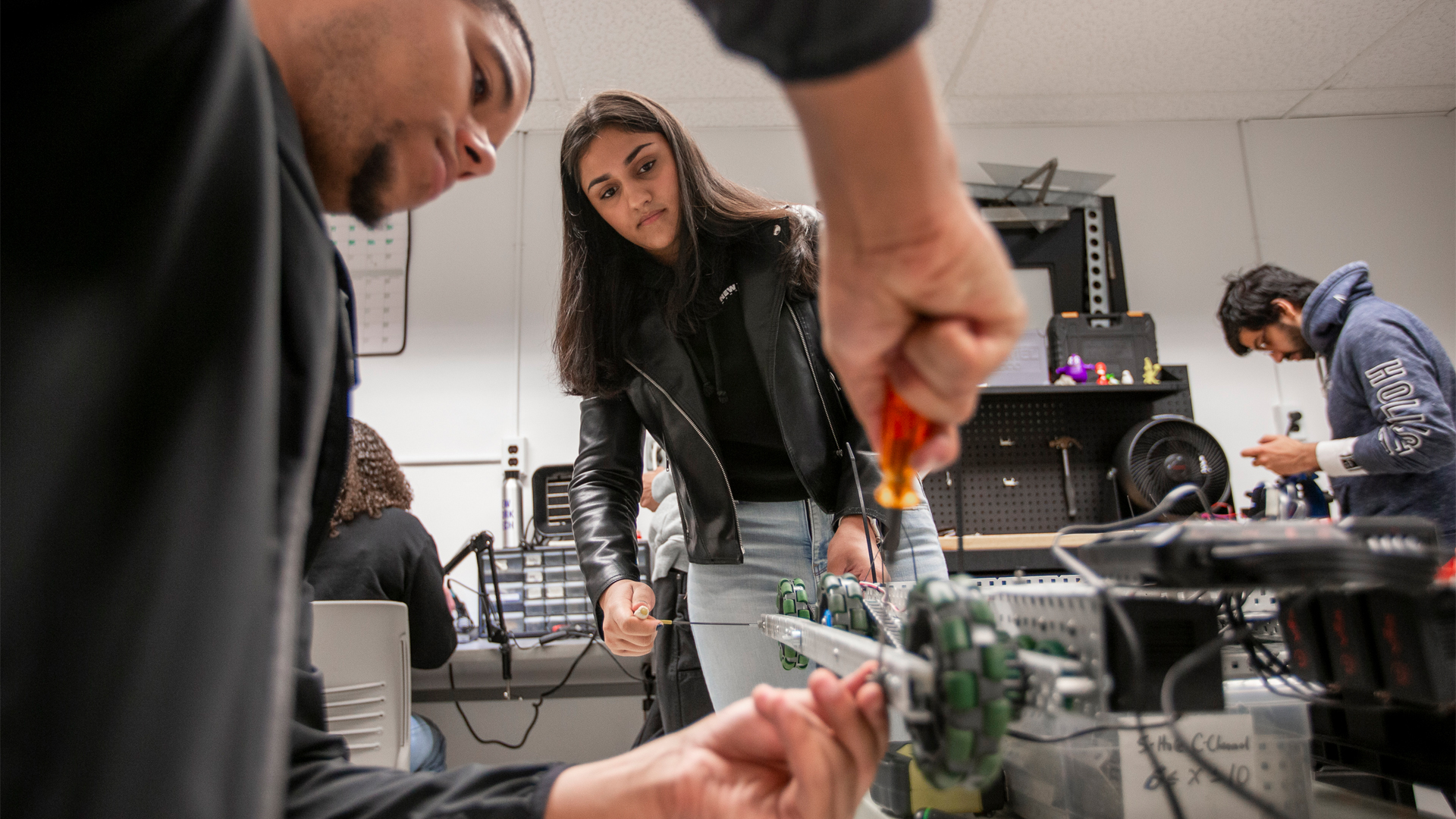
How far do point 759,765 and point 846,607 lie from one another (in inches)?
12.3

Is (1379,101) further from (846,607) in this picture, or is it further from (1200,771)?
(846,607)

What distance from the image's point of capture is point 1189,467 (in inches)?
111

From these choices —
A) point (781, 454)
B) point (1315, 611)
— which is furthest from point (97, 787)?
point (781, 454)

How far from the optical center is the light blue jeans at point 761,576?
1.21 metres

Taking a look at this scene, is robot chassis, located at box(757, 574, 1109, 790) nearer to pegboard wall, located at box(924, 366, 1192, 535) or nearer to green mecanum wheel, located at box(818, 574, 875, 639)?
green mecanum wheel, located at box(818, 574, 875, 639)

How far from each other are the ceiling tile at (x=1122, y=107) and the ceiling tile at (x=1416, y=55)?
247 mm

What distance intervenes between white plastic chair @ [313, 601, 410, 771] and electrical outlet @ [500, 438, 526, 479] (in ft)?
5.30

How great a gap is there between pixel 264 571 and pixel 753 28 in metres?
0.35

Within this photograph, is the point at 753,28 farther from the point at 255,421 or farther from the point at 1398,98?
the point at 1398,98

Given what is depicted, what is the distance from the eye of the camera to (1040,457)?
3.16 meters

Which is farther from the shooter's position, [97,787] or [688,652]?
[688,652]

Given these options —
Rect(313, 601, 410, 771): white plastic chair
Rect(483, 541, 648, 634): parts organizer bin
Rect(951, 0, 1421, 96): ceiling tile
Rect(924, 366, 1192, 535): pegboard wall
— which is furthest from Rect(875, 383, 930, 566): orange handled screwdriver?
Rect(951, 0, 1421, 96): ceiling tile

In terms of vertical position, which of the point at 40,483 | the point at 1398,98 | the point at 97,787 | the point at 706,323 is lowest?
the point at 97,787

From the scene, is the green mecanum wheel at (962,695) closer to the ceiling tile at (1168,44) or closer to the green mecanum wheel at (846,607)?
the green mecanum wheel at (846,607)
